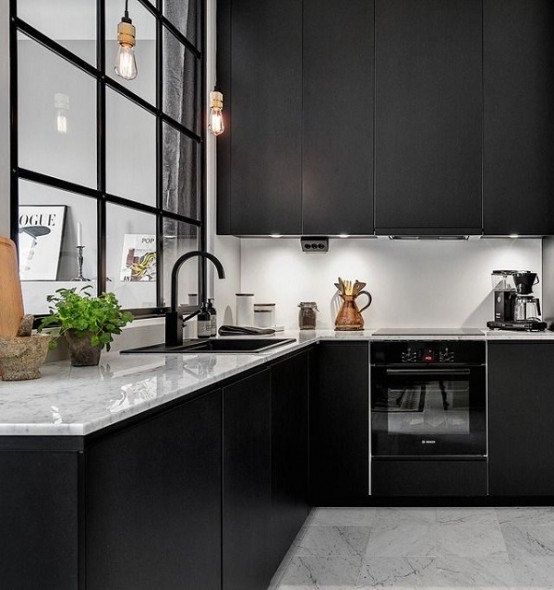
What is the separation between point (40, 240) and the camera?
2.22m

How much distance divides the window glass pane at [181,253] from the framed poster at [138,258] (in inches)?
5.9

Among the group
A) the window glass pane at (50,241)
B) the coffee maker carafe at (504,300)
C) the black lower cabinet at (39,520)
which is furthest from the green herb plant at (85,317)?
the coffee maker carafe at (504,300)

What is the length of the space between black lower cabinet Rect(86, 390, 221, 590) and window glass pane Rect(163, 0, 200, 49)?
7.40 ft

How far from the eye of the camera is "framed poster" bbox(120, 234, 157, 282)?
114 inches

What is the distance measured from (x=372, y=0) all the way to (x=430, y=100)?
0.63 meters

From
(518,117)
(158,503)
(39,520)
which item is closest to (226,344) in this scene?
(158,503)

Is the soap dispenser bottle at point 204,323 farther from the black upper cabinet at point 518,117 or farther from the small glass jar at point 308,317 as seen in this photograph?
the black upper cabinet at point 518,117

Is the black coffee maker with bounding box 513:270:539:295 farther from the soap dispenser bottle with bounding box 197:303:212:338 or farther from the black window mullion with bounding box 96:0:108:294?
the black window mullion with bounding box 96:0:108:294

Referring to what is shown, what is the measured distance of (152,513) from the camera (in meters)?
1.44

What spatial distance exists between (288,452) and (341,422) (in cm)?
83

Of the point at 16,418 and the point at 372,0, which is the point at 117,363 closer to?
the point at 16,418

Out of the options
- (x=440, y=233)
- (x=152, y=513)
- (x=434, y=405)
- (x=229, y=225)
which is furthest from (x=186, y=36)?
(x=152, y=513)

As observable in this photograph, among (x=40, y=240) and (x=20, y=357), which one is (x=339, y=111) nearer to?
(x=40, y=240)

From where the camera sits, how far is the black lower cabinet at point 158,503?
1.22m
